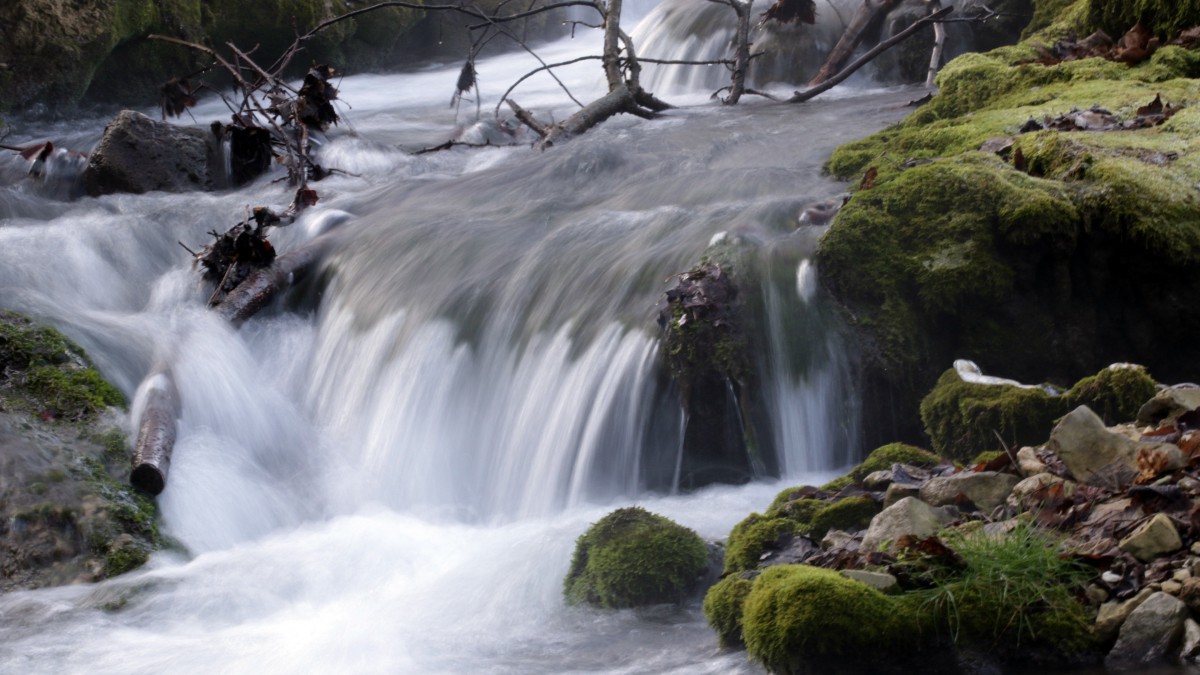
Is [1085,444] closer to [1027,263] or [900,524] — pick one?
[900,524]

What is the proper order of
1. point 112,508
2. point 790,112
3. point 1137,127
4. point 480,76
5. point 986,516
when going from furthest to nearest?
1. point 480,76
2. point 790,112
3. point 1137,127
4. point 112,508
5. point 986,516

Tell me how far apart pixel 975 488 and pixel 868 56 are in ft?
23.8

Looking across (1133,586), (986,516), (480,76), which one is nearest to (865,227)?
(986,516)

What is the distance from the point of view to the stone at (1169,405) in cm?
377

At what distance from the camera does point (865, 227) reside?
5613 millimetres

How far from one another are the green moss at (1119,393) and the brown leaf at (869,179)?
2117 millimetres

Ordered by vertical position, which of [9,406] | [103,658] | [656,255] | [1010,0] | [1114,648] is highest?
[1010,0]

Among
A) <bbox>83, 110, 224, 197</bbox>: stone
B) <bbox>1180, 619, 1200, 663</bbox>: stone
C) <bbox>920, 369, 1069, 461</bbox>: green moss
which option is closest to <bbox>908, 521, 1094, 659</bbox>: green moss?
<bbox>1180, 619, 1200, 663</bbox>: stone

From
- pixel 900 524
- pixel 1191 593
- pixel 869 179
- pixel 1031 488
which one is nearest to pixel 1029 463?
pixel 1031 488

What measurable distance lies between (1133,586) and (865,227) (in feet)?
9.62

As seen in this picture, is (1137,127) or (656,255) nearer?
(1137,127)

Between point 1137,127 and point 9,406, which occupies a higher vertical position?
point 1137,127

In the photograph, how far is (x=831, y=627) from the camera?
306 centimetres

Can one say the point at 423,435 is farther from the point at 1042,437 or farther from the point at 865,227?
the point at 1042,437
